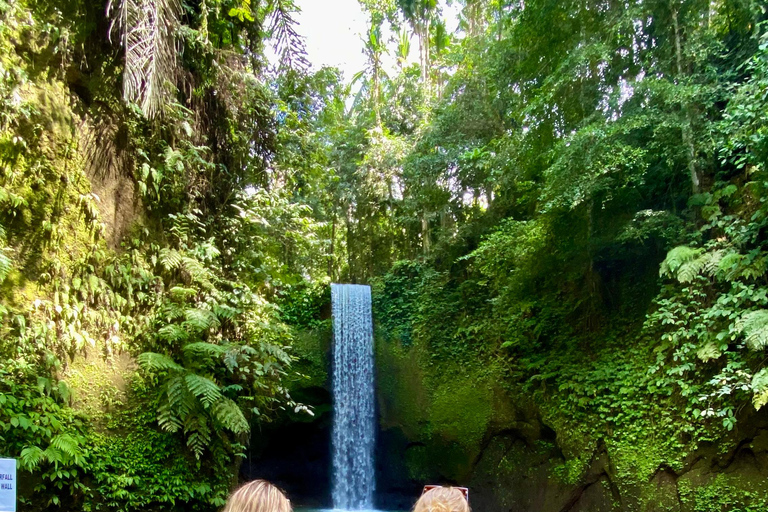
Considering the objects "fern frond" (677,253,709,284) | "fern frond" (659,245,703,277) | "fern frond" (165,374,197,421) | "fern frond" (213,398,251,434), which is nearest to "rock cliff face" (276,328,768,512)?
"fern frond" (677,253,709,284)

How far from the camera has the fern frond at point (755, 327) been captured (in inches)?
209

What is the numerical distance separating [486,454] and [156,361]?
20.6 ft

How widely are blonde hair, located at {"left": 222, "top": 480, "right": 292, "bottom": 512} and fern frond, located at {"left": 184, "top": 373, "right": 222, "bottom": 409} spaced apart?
3.62 m

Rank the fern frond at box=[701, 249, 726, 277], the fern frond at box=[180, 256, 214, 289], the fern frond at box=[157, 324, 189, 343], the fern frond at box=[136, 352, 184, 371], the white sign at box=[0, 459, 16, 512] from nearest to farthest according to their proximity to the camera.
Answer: the white sign at box=[0, 459, 16, 512]
the fern frond at box=[136, 352, 184, 371]
the fern frond at box=[157, 324, 189, 343]
the fern frond at box=[180, 256, 214, 289]
the fern frond at box=[701, 249, 726, 277]

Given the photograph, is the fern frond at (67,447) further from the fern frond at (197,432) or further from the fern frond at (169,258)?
the fern frond at (169,258)

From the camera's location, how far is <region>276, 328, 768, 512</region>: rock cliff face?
20.2ft

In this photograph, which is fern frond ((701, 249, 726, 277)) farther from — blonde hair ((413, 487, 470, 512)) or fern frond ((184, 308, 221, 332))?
blonde hair ((413, 487, 470, 512))

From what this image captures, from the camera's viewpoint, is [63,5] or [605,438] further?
[605,438]

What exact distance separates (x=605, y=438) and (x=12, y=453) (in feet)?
22.5

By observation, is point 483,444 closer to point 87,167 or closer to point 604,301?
point 604,301

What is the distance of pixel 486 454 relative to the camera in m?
9.09

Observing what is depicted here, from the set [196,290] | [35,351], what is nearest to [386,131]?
[196,290]

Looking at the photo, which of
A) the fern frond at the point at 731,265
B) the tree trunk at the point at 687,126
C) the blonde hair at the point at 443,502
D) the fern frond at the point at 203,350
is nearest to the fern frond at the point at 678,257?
the fern frond at the point at 731,265

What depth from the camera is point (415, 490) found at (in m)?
10.5
